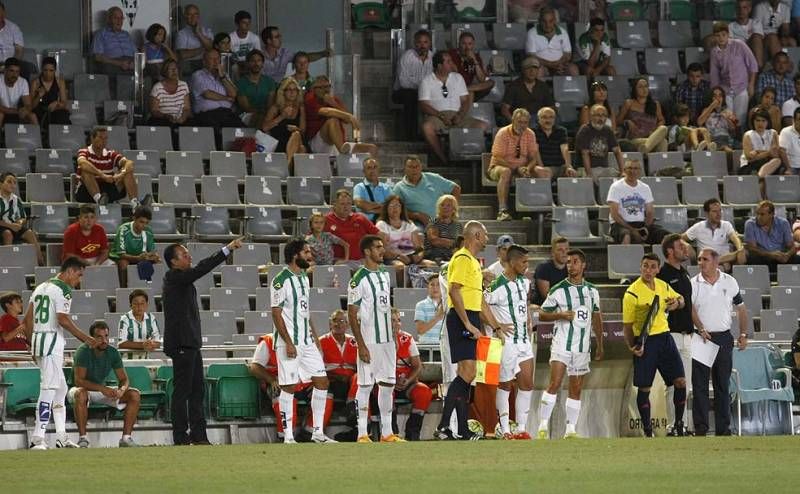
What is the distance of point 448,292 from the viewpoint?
598 inches

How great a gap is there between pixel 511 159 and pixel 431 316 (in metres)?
4.18

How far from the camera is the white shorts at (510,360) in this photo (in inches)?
621

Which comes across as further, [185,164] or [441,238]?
[185,164]

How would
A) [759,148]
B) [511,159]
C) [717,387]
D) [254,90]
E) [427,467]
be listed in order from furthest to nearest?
[759,148]
[254,90]
[511,159]
[717,387]
[427,467]

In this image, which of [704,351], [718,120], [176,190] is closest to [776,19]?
[718,120]

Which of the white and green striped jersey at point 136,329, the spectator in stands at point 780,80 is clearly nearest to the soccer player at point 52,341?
the white and green striped jersey at point 136,329

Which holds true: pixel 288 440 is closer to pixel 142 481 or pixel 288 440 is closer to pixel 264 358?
pixel 264 358

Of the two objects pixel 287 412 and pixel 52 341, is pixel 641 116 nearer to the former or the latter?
pixel 287 412

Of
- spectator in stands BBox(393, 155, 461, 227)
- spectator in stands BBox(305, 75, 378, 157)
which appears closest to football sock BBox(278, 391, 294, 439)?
spectator in stands BBox(393, 155, 461, 227)

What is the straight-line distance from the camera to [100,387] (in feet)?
51.4

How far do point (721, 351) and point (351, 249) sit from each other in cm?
455

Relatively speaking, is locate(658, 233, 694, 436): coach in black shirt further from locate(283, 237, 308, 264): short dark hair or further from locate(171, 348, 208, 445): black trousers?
locate(171, 348, 208, 445): black trousers

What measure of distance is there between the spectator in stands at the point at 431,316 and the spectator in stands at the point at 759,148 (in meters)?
6.19

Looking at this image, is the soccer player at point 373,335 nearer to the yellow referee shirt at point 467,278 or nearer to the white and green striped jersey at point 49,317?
the yellow referee shirt at point 467,278
